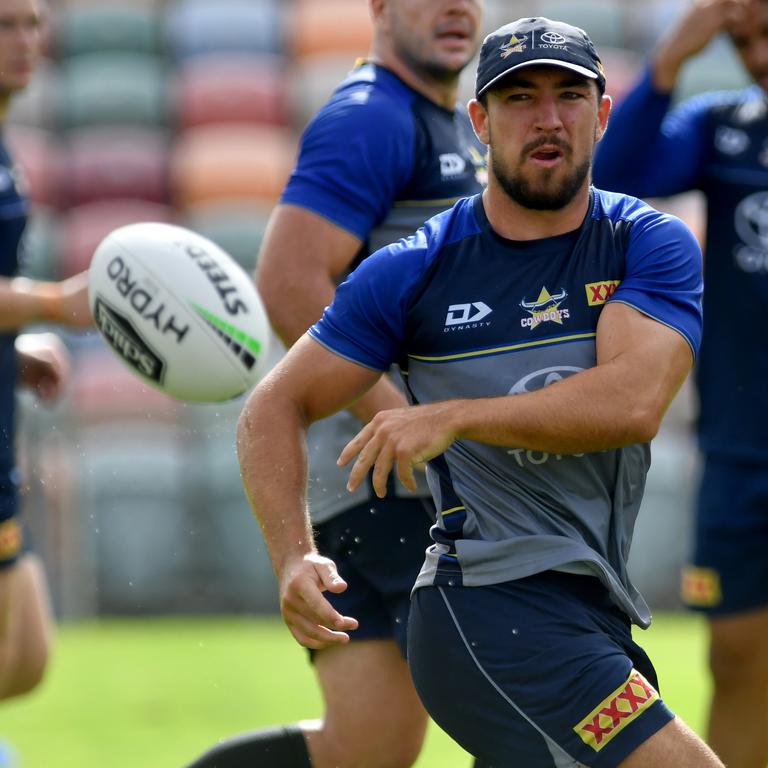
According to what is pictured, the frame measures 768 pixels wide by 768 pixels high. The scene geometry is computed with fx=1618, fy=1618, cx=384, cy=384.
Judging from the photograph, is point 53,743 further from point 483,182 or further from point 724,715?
point 483,182

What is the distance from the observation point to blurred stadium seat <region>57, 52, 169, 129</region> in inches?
655

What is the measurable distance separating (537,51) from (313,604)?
128 centimetres

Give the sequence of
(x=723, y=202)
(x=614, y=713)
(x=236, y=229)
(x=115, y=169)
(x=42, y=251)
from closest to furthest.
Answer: (x=614, y=713) → (x=723, y=202) → (x=236, y=229) → (x=42, y=251) → (x=115, y=169)

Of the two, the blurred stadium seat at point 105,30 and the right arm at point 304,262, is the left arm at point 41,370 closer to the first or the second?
the right arm at point 304,262

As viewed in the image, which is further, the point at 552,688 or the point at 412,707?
the point at 412,707

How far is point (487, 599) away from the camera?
3475 mm

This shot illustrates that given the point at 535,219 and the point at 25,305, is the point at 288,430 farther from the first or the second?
the point at 25,305

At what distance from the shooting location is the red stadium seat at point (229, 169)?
1605cm

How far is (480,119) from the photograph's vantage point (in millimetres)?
3721

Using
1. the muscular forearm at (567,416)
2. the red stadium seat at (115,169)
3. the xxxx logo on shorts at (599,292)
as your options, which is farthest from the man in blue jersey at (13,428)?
the red stadium seat at (115,169)

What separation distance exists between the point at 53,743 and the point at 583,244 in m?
4.74

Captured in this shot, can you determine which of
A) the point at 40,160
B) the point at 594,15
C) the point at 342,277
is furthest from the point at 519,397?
the point at 594,15

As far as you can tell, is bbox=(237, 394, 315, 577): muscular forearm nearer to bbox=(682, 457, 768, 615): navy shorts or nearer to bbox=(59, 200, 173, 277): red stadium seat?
bbox=(682, 457, 768, 615): navy shorts

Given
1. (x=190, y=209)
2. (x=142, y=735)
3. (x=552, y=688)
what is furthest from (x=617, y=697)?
(x=190, y=209)
